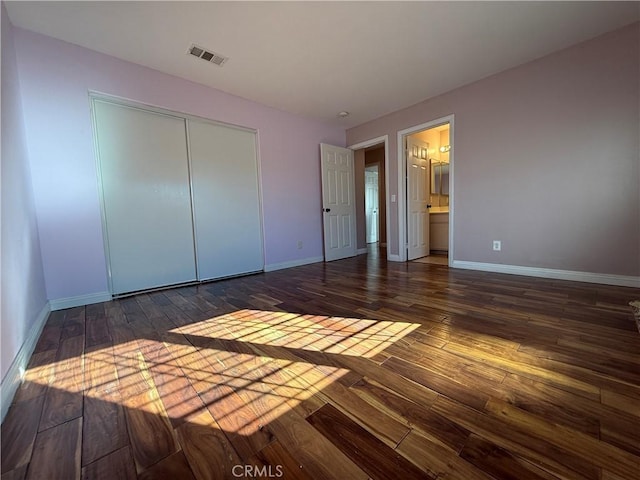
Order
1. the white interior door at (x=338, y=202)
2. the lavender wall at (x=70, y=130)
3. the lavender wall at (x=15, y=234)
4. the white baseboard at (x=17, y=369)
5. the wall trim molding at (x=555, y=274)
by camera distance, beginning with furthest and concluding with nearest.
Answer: the white interior door at (x=338, y=202), the wall trim molding at (x=555, y=274), the lavender wall at (x=70, y=130), the lavender wall at (x=15, y=234), the white baseboard at (x=17, y=369)

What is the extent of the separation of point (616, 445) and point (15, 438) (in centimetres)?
204

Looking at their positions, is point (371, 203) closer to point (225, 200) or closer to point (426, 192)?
point (426, 192)

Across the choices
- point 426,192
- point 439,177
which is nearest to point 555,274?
point 426,192

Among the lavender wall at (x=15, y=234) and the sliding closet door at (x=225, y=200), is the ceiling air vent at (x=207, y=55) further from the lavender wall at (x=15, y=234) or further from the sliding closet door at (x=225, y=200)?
the lavender wall at (x=15, y=234)

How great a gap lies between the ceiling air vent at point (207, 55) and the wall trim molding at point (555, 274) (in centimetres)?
376

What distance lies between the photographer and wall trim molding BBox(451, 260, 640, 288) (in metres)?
2.44

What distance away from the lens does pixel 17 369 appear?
1271mm

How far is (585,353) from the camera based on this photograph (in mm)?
1331

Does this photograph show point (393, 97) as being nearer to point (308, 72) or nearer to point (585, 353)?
point (308, 72)

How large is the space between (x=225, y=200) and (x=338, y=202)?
2037 millimetres

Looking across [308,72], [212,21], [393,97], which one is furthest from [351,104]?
[212,21]

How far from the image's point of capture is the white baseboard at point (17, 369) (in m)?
1.07

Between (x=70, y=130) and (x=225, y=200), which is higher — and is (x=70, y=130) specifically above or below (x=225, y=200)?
above

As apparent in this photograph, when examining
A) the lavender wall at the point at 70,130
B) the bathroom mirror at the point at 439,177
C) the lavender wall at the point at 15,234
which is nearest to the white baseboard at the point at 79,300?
the lavender wall at the point at 70,130
